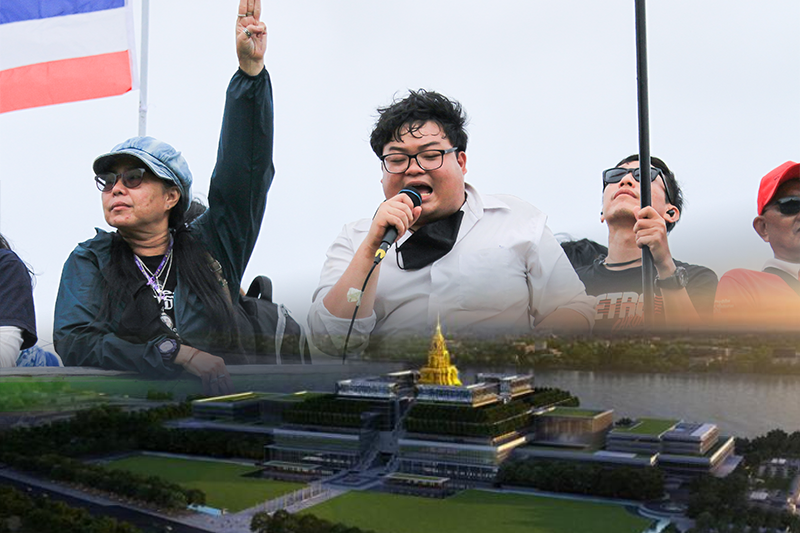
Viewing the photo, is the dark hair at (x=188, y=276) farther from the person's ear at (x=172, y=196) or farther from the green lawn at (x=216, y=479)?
the green lawn at (x=216, y=479)

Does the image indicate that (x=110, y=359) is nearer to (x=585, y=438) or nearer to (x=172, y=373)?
(x=172, y=373)

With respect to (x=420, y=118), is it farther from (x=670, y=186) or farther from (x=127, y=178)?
(x=127, y=178)

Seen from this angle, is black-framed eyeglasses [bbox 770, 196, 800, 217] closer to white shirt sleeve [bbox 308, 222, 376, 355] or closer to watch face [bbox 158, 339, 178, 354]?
white shirt sleeve [bbox 308, 222, 376, 355]

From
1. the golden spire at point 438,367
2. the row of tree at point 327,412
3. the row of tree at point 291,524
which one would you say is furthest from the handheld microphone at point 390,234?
the row of tree at point 291,524

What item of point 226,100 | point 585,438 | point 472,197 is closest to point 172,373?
point 226,100

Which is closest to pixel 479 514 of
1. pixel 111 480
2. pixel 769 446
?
pixel 769 446

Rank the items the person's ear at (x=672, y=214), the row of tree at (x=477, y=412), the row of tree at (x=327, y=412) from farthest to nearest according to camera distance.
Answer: the row of tree at (x=327, y=412), the row of tree at (x=477, y=412), the person's ear at (x=672, y=214)

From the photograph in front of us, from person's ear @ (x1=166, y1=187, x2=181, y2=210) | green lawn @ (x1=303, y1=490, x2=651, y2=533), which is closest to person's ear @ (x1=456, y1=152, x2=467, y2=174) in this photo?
green lawn @ (x1=303, y1=490, x2=651, y2=533)
